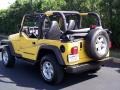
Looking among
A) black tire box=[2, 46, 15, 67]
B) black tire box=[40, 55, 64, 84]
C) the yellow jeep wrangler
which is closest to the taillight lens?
the yellow jeep wrangler

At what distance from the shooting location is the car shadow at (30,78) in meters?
7.90

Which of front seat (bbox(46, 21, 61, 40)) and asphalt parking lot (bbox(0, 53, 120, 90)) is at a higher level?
front seat (bbox(46, 21, 61, 40))

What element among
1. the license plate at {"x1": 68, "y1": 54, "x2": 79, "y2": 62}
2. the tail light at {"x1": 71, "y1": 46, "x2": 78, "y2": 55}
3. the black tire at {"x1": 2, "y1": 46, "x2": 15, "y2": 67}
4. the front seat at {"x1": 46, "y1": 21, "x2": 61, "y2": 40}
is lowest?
the black tire at {"x1": 2, "y1": 46, "x2": 15, "y2": 67}

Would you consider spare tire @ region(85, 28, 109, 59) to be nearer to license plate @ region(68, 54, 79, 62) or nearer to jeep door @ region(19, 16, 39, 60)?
license plate @ region(68, 54, 79, 62)

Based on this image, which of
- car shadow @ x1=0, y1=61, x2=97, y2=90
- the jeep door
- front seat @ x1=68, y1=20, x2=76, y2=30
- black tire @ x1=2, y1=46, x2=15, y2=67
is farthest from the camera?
black tire @ x1=2, y1=46, x2=15, y2=67

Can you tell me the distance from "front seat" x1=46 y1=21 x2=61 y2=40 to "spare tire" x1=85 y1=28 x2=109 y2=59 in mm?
846

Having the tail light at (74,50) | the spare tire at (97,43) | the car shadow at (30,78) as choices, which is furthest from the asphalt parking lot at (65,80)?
the tail light at (74,50)

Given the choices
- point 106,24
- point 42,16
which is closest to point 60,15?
A: point 42,16

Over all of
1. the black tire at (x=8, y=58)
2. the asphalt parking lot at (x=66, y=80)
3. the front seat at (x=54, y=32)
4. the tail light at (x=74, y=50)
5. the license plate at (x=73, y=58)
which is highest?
the front seat at (x=54, y=32)

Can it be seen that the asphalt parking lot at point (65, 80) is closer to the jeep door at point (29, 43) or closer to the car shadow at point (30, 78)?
the car shadow at point (30, 78)

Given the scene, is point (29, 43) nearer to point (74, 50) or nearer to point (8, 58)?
point (8, 58)

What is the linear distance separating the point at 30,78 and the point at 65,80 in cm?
99

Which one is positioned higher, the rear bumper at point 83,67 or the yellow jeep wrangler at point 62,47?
the yellow jeep wrangler at point 62,47

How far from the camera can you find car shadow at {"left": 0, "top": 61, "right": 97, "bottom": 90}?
7898mm
